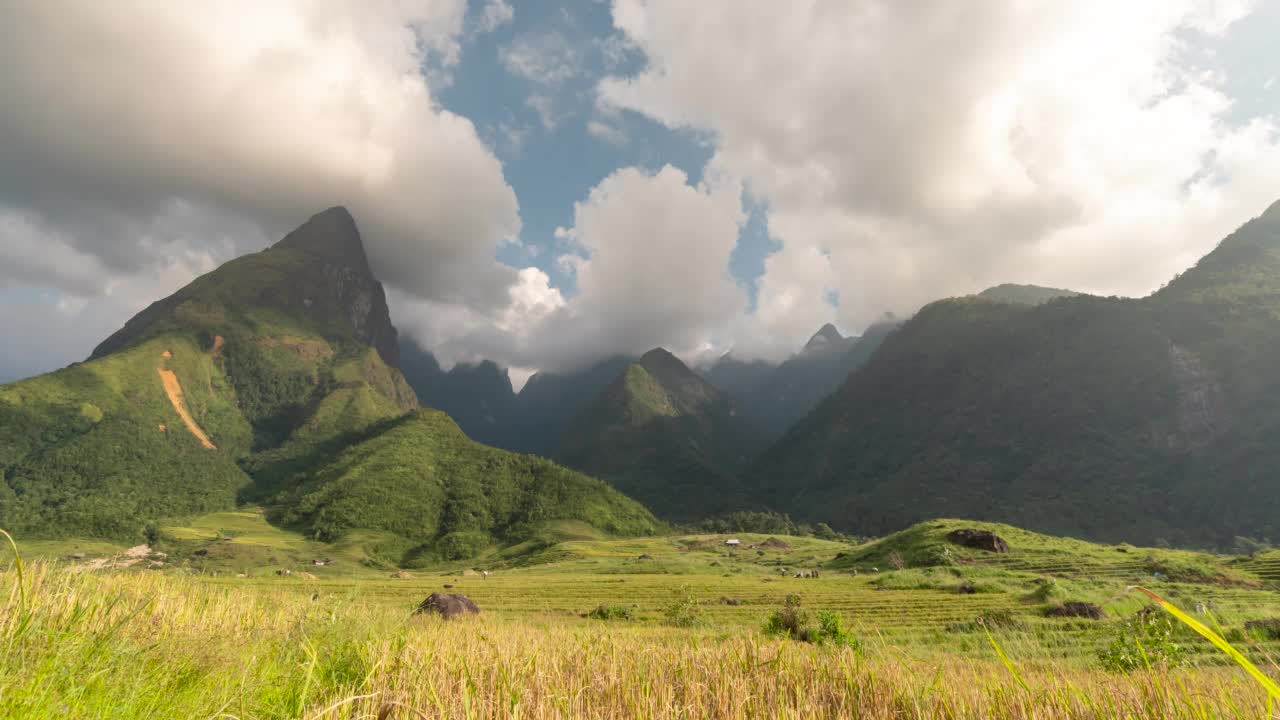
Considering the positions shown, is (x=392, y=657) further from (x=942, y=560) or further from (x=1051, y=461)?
(x=1051, y=461)

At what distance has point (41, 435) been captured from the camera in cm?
15575

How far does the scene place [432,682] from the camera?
16.7 feet

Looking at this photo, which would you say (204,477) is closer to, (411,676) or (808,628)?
(808,628)

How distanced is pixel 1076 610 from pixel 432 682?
3291cm

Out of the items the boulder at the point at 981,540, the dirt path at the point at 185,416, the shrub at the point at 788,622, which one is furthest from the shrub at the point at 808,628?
the dirt path at the point at 185,416

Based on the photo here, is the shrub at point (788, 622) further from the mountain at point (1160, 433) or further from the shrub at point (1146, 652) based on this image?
Answer: the mountain at point (1160, 433)

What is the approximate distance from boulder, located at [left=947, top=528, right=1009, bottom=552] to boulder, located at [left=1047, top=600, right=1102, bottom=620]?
38.4m

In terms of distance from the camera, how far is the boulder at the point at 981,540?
61031 mm

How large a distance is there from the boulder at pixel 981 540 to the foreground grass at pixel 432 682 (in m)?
64.7

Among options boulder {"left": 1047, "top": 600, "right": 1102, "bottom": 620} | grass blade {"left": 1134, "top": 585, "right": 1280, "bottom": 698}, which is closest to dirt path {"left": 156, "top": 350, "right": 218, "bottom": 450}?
boulder {"left": 1047, "top": 600, "right": 1102, "bottom": 620}

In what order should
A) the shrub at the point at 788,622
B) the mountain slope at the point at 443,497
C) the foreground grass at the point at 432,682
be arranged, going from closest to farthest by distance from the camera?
the foreground grass at the point at 432,682, the shrub at the point at 788,622, the mountain slope at the point at 443,497

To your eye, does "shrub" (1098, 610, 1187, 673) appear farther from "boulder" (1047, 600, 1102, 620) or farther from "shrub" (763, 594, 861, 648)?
"boulder" (1047, 600, 1102, 620)

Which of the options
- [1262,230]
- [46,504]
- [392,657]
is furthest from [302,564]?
[1262,230]

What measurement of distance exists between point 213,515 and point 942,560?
170009mm
